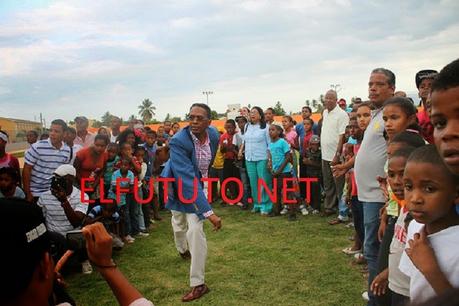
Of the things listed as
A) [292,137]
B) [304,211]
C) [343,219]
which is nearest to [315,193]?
[304,211]

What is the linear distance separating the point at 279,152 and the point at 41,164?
3.94 m

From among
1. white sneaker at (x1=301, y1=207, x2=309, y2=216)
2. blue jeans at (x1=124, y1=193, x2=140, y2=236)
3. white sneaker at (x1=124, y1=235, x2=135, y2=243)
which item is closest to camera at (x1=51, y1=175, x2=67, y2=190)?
blue jeans at (x1=124, y1=193, x2=140, y2=236)

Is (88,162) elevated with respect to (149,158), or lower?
elevated

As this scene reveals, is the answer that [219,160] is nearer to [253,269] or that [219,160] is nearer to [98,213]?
[98,213]

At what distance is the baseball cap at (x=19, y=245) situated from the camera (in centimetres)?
108

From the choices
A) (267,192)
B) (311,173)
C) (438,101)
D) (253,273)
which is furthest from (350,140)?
(438,101)

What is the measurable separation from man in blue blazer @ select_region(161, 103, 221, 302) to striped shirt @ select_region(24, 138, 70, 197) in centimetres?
165

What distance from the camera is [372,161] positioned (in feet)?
11.3

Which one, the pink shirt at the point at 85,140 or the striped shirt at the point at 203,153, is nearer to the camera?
the striped shirt at the point at 203,153

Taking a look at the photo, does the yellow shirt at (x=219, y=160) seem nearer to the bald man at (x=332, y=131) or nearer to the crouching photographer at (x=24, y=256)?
the bald man at (x=332, y=131)

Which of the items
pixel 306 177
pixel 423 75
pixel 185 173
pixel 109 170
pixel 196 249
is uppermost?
pixel 423 75

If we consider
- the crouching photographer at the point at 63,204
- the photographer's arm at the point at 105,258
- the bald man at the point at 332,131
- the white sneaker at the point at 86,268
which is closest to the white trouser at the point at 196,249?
the crouching photographer at the point at 63,204

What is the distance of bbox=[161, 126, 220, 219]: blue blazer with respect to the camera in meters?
4.23

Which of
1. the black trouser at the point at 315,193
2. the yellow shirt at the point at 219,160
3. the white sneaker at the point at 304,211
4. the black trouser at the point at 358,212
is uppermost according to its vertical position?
the yellow shirt at the point at 219,160
